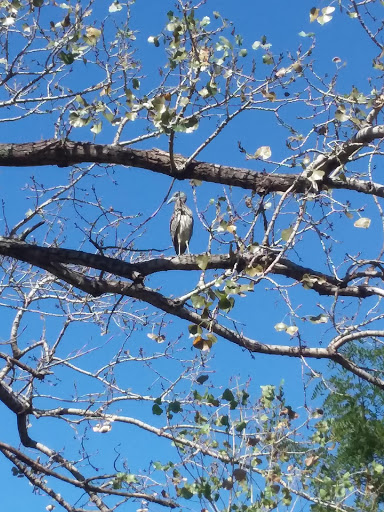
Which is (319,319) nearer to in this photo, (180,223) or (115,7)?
(115,7)

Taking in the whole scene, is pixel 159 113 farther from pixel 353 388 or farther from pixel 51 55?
pixel 353 388

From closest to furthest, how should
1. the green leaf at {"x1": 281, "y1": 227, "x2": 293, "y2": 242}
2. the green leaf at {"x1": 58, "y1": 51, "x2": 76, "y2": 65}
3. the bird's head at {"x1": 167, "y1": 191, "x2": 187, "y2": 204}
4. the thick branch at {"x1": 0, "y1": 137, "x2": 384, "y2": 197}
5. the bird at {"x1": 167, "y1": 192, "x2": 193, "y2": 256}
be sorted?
the green leaf at {"x1": 281, "y1": 227, "x2": 293, "y2": 242} < the green leaf at {"x1": 58, "y1": 51, "x2": 76, "y2": 65} < the thick branch at {"x1": 0, "y1": 137, "x2": 384, "y2": 197} < the bird's head at {"x1": 167, "y1": 191, "x2": 187, "y2": 204} < the bird at {"x1": 167, "y1": 192, "x2": 193, "y2": 256}

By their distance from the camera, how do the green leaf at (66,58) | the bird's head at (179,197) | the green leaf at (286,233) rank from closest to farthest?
1. the green leaf at (286,233)
2. the green leaf at (66,58)
3. the bird's head at (179,197)

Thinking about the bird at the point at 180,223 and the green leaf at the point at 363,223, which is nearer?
the green leaf at the point at 363,223

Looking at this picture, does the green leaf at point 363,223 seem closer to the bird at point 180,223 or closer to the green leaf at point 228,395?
the green leaf at point 228,395

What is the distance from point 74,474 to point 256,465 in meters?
A: 1.57

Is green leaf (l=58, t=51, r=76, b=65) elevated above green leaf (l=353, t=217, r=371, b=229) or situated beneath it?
elevated above

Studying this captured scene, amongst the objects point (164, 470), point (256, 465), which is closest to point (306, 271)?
point (256, 465)

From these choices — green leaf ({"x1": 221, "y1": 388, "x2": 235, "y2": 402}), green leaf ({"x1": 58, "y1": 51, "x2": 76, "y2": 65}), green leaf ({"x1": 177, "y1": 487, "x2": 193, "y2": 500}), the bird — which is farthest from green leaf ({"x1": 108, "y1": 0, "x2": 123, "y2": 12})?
the bird

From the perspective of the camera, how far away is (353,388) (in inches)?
268

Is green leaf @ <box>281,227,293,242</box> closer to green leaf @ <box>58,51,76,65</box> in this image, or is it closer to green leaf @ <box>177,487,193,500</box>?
green leaf @ <box>177,487,193,500</box>

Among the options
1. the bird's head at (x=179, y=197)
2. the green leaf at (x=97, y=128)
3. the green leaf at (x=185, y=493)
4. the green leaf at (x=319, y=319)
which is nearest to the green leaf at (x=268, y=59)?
the green leaf at (x=97, y=128)

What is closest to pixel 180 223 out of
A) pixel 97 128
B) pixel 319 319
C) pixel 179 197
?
pixel 179 197

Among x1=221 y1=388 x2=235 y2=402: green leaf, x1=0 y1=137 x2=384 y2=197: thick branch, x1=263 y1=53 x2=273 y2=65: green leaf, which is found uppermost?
x1=263 y1=53 x2=273 y2=65: green leaf
